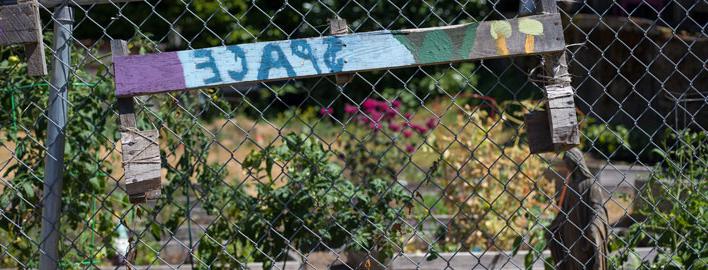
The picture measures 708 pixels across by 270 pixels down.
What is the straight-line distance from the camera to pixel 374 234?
3256 millimetres

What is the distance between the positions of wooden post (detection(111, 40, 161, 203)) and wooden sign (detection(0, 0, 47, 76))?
0.21 metres

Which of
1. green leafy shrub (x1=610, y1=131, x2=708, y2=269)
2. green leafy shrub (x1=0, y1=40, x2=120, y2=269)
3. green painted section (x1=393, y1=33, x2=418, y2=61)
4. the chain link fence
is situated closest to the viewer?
green painted section (x1=393, y1=33, x2=418, y2=61)

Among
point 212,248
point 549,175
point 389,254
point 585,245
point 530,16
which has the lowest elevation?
point 549,175

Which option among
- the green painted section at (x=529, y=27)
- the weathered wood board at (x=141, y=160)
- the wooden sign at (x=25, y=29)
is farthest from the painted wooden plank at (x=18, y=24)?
the green painted section at (x=529, y=27)

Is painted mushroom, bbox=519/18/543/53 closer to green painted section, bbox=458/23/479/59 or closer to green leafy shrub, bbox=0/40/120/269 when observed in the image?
green painted section, bbox=458/23/479/59

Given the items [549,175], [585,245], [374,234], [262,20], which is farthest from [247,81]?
[262,20]

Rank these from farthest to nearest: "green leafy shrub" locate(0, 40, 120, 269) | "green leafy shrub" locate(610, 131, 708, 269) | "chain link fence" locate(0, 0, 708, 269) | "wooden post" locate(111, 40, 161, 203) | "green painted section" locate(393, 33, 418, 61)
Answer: "green leafy shrub" locate(0, 40, 120, 269), "green leafy shrub" locate(610, 131, 708, 269), "chain link fence" locate(0, 0, 708, 269), "green painted section" locate(393, 33, 418, 61), "wooden post" locate(111, 40, 161, 203)

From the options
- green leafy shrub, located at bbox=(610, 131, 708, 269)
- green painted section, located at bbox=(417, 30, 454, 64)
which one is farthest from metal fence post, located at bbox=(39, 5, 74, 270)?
green leafy shrub, located at bbox=(610, 131, 708, 269)

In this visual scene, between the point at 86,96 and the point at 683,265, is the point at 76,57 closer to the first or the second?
the point at 86,96

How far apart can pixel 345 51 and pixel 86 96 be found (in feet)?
4.83

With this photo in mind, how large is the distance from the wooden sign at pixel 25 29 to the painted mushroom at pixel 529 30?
129 cm

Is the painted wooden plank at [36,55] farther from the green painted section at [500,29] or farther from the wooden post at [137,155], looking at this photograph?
the green painted section at [500,29]

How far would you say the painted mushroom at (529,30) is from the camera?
239 cm

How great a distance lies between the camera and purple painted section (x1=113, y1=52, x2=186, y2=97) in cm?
220
